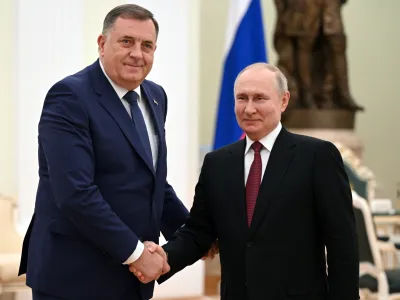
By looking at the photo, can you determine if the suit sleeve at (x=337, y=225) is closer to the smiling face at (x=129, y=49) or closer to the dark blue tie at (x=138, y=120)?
the dark blue tie at (x=138, y=120)

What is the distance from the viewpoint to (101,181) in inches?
110

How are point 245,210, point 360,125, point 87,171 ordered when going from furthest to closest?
point 360,125 < point 245,210 < point 87,171

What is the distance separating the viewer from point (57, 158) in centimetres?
271

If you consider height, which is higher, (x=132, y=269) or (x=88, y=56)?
(x=88, y=56)

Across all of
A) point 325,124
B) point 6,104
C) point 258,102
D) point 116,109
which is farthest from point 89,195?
point 325,124

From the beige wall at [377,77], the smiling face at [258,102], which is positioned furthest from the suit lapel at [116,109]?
the beige wall at [377,77]

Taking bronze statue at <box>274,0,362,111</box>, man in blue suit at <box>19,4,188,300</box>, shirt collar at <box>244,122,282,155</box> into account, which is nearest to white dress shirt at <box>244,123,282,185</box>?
shirt collar at <box>244,122,282,155</box>

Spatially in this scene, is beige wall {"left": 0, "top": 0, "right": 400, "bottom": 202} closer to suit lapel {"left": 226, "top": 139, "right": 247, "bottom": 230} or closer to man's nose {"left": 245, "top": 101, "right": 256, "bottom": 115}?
suit lapel {"left": 226, "top": 139, "right": 247, "bottom": 230}

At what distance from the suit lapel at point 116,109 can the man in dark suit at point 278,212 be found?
39 centimetres

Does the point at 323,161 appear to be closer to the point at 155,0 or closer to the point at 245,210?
the point at 245,210

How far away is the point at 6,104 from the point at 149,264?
197 inches

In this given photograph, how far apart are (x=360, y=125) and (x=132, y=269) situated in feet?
35.8

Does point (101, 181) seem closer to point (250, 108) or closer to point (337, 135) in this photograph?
point (250, 108)

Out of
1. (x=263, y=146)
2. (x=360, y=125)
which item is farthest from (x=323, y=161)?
(x=360, y=125)
